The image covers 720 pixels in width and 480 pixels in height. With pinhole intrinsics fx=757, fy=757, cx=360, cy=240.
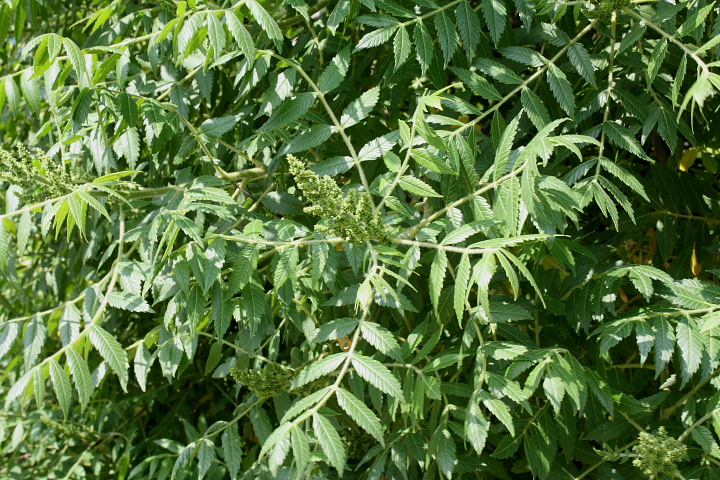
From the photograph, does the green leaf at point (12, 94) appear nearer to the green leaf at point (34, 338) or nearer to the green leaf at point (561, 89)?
the green leaf at point (34, 338)

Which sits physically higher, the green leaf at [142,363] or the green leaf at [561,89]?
the green leaf at [561,89]

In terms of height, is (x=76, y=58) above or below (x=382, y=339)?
above

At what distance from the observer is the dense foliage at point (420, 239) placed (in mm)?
1599

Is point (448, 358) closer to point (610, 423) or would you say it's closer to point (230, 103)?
point (610, 423)

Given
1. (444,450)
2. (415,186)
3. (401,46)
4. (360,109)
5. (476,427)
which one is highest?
(401,46)

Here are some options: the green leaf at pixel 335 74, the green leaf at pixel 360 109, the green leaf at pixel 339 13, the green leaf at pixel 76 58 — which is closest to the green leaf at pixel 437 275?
the green leaf at pixel 360 109

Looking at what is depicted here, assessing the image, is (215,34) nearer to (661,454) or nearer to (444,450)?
(444,450)

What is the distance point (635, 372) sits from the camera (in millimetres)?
2082

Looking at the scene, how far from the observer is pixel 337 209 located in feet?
5.02

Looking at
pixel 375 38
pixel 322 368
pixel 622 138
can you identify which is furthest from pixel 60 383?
pixel 622 138

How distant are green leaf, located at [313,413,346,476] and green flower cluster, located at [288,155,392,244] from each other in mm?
375

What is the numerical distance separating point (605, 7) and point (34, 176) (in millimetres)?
1437

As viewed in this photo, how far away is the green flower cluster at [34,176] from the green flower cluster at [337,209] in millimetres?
649

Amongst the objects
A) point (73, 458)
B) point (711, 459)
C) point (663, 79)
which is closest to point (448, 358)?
point (711, 459)
